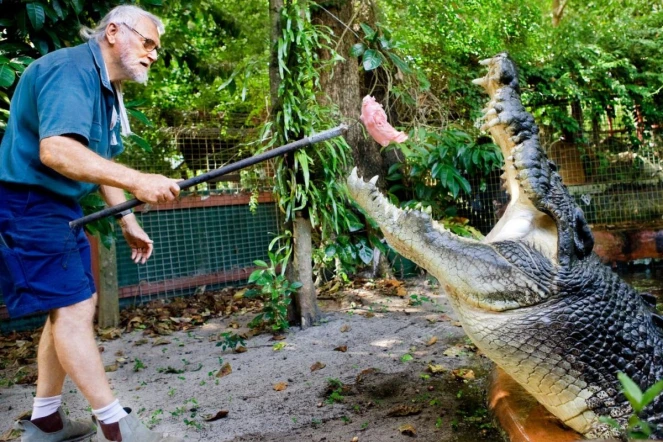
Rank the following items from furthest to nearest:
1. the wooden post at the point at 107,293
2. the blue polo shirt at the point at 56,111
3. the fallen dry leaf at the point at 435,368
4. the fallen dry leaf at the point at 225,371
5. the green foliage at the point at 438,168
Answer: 1. the green foliage at the point at 438,168
2. the wooden post at the point at 107,293
3. the fallen dry leaf at the point at 225,371
4. the fallen dry leaf at the point at 435,368
5. the blue polo shirt at the point at 56,111

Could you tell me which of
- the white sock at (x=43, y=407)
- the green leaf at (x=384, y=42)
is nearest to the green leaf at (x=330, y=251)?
the green leaf at (x=384, y=42)

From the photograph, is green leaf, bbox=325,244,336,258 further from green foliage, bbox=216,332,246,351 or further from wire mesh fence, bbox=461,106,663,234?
wire mesh fence, bbox=461,106,663,234

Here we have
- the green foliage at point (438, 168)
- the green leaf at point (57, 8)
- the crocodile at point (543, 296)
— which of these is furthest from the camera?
the green foliage at point (438, 168)

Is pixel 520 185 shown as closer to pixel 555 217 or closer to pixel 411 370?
pixel 555 217

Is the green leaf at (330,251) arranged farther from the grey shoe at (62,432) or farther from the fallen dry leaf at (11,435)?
the fallen dry leaf at (11,435)

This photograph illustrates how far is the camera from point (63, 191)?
2.18 m

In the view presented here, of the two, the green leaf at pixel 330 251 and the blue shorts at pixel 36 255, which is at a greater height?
the blue shorts at pixel 36 255

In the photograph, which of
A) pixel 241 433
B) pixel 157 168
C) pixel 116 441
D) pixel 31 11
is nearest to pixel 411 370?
pixel 241 433

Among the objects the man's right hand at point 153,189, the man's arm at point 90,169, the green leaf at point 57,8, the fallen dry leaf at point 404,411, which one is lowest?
the fallen dry leaf at point 404,411

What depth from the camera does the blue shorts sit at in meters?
2.07

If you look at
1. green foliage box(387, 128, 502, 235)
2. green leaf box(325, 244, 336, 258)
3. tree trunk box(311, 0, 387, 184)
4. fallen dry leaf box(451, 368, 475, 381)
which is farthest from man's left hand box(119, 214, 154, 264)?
green foliage box(387, 128, 502, 235)

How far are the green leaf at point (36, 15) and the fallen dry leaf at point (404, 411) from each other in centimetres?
266

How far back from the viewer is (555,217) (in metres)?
2.02

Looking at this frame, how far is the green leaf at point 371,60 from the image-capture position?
14.4 feet
